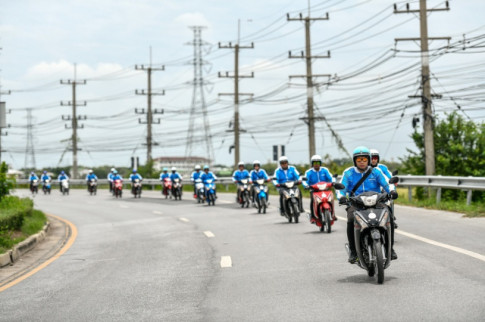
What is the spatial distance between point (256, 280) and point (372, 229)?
1742mm

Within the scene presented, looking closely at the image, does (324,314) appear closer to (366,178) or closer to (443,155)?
(366,178)

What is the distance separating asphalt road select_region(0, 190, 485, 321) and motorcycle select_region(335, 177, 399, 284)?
27cm

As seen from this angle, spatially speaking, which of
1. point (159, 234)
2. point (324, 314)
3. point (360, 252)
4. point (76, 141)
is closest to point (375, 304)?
point (324, 314)

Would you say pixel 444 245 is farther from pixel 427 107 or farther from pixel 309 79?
pixel 309 79

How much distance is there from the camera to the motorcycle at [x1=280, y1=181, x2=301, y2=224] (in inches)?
854

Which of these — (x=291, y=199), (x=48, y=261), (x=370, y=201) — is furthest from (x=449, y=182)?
(x=370, y=201)

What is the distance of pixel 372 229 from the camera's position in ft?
33.2

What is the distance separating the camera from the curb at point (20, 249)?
49.7ft

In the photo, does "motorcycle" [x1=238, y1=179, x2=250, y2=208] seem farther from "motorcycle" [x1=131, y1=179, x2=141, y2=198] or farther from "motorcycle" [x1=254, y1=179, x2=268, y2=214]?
"motorcycle" [x1=131, y1=179, x2=141, y2=198]

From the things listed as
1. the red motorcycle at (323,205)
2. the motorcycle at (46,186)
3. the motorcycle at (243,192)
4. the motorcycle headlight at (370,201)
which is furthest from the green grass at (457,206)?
the motorcycle at (46,186)

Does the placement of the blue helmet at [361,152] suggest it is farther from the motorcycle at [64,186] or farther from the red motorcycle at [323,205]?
the motorcycle at [64,186]

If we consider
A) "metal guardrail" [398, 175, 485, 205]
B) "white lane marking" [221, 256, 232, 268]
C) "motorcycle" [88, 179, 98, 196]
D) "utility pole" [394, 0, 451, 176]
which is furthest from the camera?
"motorcycle" [88, 179, 98, 196]

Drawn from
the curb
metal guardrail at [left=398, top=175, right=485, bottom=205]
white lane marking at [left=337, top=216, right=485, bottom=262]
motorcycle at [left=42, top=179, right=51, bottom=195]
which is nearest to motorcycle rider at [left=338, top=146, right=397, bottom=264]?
white lane marking at [left=337, top=216, right=485, bottom=262]

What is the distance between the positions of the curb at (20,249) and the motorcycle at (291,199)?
6.46m
